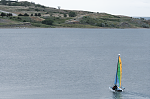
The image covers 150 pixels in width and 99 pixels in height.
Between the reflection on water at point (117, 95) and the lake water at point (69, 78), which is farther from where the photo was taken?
the lake water at point (69, 78)

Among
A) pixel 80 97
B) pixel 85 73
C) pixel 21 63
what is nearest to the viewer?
pixel 80 97

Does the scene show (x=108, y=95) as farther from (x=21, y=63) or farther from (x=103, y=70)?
(x=21, y=63)

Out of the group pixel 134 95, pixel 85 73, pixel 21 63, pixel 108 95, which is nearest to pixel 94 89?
pixel 108 95

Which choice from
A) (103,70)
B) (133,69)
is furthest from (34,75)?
(133,69)

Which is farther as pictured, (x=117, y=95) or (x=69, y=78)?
(x=69, y=78)

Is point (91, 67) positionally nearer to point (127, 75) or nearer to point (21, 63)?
point (127, 75)

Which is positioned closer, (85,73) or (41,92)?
(41,92)

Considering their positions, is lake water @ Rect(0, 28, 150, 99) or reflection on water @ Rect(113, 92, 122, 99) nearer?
reflection on water @ Rect(113, 92, 122, 99)

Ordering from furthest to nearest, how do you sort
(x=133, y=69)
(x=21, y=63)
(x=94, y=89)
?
1. (x=21, y=63)
2. (x=133, y=69)
3. (x=94, y=89)

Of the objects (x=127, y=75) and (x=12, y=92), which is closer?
(x=12, y=92)

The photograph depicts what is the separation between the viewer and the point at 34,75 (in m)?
65.6

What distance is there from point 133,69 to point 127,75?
23.3ft

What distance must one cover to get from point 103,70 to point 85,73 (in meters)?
5.24

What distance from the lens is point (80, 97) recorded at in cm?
5078
